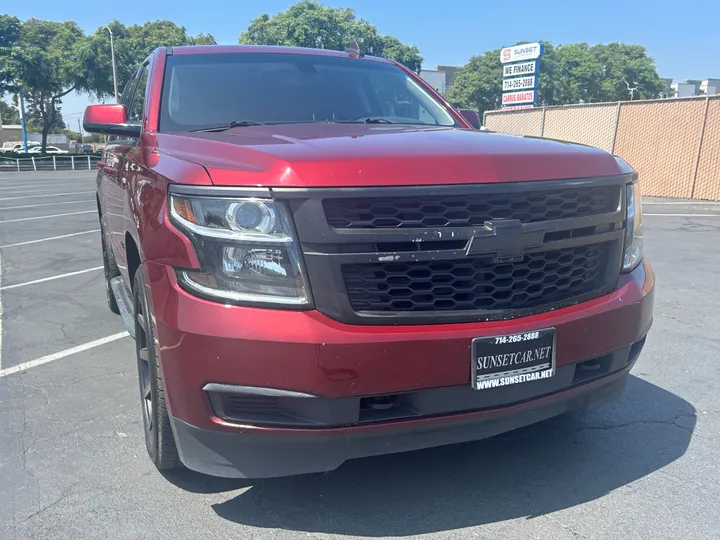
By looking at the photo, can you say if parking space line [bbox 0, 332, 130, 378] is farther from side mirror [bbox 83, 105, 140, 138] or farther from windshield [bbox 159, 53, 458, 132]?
windshield [bbox 159, 53, 458, 132]

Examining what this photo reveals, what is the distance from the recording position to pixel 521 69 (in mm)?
25844

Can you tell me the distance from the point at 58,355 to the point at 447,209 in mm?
3489

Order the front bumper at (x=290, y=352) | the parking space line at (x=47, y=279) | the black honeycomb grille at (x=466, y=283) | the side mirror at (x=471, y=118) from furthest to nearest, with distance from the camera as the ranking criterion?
the parking space line at (x=47, y=279), the side mirror at (x=471, y=118), the black honeycomb grille at (x=466, y=283), the front bumper at (x=290, y=352)

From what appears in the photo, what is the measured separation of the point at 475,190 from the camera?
89.8 inches

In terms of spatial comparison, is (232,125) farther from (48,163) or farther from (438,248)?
(48,163)

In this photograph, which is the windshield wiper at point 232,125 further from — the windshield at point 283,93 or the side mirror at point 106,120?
the side mirror at point 106,120

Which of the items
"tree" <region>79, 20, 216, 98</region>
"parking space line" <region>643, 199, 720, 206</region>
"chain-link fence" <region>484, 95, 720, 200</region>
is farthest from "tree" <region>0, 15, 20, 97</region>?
"parking space line" <region>643, 199, 720, 206</region>

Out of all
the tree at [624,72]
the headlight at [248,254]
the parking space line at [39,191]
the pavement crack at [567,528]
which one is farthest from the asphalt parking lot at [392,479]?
the tree at [624,72]

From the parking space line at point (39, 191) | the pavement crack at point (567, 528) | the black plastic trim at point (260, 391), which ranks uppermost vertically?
the black plastic trim at point (260, 391)

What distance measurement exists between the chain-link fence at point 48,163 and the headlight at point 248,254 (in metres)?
41.0

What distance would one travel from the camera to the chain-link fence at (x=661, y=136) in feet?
54.2

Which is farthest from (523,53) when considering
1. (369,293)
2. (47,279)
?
(369,293)

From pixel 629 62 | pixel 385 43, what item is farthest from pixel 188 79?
pixel 629 62

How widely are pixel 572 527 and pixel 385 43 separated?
175 ft
